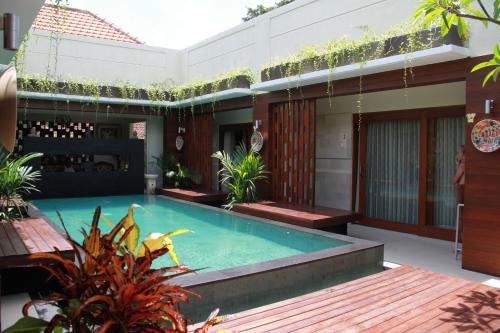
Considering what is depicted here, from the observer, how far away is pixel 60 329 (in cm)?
134

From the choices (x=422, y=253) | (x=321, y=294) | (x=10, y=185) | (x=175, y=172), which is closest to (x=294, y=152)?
(x=422, y=253)

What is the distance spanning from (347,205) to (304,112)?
222 centimetres

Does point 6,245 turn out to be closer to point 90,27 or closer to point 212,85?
point 212,85

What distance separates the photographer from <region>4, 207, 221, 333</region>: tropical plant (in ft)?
4.16

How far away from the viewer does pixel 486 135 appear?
5.32 meters

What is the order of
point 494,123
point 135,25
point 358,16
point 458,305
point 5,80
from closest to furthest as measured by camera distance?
point 5,80 < point 458,305 < point 494,123 < point 358,16 < point 135,25

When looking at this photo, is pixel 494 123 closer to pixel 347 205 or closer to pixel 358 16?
pixel 358 16

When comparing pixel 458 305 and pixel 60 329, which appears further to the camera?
pixel 458 305

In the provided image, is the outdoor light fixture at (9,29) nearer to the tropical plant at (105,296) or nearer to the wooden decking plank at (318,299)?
the tropical plant at (105,296)

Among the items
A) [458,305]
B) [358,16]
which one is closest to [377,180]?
[358,16]

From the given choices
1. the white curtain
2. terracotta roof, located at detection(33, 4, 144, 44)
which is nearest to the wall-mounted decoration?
the white curtain

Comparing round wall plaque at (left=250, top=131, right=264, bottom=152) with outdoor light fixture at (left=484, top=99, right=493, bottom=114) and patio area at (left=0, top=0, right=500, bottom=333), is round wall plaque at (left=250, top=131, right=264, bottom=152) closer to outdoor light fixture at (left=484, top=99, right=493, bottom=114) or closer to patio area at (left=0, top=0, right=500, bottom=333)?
patio area at (left=0, top=0, right=500, bottom=333)

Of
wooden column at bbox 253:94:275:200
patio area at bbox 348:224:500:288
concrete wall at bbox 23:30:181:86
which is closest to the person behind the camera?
patio area at bbox 348:224:500:288

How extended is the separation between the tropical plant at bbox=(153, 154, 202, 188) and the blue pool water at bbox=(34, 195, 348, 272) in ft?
6.52
